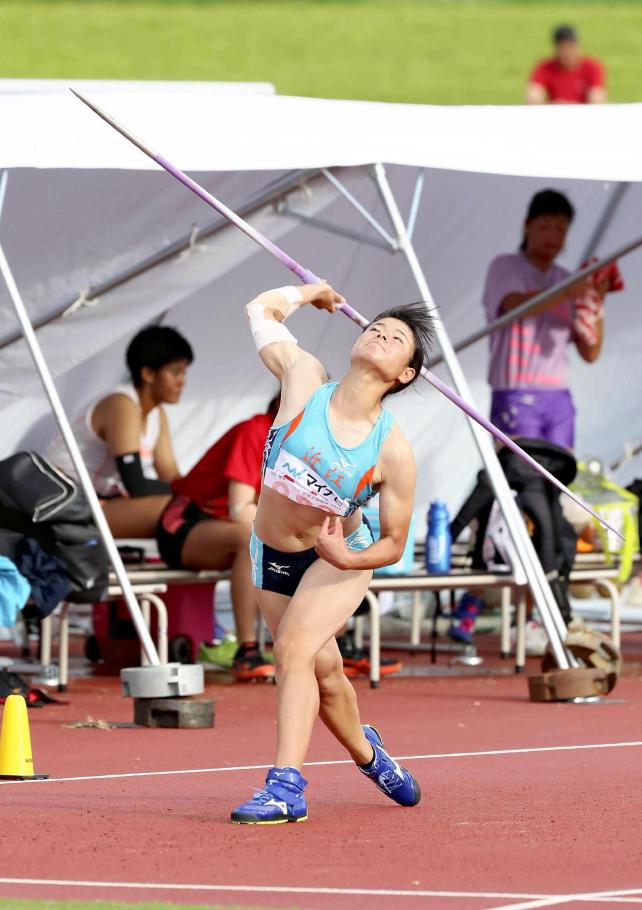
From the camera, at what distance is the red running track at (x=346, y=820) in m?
5.30

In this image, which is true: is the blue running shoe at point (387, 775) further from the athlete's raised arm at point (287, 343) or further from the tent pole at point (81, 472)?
the tent pole at point (81, 472)

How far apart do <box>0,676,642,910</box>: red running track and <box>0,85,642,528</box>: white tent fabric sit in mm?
2430

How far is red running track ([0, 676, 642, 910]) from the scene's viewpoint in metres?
5.30

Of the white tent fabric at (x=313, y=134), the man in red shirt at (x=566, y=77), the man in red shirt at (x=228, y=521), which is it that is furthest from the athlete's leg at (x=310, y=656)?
the man in red shirt at (x=566, y=77)

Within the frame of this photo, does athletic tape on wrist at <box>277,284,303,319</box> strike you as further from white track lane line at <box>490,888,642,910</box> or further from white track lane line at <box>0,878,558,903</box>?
white track lane line at <box>490,888,642,910</box>

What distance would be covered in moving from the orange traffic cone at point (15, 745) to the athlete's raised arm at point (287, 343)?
153 cm

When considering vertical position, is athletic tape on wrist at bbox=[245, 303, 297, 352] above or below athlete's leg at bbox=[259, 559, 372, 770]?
above

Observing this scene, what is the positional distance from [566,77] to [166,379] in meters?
11.5

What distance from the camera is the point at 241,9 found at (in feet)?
165

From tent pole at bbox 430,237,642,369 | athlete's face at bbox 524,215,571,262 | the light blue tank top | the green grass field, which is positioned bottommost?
the light blue tank top

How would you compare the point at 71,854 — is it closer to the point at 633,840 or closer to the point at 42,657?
the point at 633,840

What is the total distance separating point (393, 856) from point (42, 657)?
5300 mm

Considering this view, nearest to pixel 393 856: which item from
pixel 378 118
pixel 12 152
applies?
pixel 12 152

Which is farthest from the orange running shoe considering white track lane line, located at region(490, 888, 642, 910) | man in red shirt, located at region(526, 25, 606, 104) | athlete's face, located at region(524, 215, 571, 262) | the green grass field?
the green grass field
